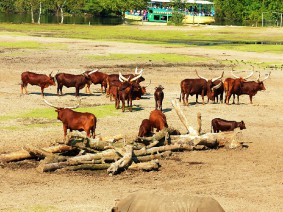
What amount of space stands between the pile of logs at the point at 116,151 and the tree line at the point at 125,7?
80960 millimetres

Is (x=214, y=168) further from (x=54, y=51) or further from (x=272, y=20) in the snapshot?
(x=272, y=20)

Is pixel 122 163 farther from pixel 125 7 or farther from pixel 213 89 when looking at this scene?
pixel 125 7

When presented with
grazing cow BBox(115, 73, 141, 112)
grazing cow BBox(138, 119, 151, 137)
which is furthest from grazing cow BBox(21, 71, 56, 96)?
grazing cow BBox(138, 119, 151, 137)

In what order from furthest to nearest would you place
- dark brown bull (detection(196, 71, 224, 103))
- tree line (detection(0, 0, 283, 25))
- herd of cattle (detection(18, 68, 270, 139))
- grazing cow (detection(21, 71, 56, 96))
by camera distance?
tree line (detection(0, 0, 283, 25)) < grazing cow (detection(21, 71, 56, 96)) < dark brown bull (detection(196, 71, 224, 103)) < herd of cattle (detection(18, 68, 270, 139))

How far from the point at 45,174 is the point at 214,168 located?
413 centimetres

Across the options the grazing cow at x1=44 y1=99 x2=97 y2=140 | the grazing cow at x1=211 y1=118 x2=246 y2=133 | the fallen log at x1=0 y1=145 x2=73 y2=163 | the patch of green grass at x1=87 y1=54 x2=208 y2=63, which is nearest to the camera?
the fallen log at x1=0 y1=145 x2=73 y2=163

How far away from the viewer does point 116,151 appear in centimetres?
1727

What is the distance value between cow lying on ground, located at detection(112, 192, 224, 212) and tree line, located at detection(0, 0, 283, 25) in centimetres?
8983

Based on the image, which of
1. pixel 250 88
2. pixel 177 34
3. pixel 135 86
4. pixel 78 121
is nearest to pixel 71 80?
pixel 135 86

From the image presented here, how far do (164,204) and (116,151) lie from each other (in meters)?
7.32

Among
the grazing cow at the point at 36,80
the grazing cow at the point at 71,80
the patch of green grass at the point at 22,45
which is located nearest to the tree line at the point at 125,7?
the patch of green grass at the point at 22,45

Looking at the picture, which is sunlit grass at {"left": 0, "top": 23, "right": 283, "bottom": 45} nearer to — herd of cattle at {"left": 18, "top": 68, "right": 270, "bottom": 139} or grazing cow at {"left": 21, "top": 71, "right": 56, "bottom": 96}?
herd of cattle at {"left": 18, "top": 68, "right": 270, "bottom": 139}

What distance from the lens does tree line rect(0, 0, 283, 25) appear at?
335 feet

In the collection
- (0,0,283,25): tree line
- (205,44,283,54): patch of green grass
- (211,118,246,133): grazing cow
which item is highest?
(0,0,283,25): tree line
